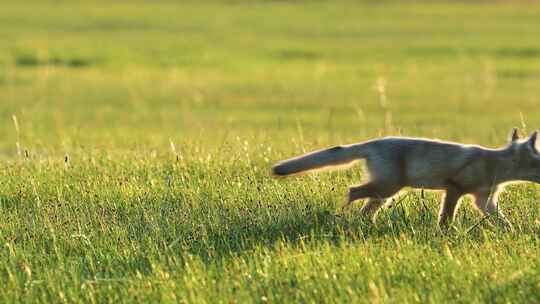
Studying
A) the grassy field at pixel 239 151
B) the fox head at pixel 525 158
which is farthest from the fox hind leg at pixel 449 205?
the fox head at pixel 525 158

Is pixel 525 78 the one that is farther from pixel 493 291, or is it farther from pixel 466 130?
pixel 493 291

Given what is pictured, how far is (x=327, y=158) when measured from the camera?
8.77 m

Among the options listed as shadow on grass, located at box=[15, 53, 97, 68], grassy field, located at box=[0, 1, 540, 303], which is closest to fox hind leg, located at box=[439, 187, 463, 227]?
grassy field, located at box=[0, 1, 540, 303]

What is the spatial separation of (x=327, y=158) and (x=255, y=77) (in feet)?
71.5

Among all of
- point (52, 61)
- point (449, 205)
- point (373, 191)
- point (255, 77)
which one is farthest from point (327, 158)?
point (52, 61)

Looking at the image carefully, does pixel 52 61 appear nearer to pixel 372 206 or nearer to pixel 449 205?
pixel 372 206

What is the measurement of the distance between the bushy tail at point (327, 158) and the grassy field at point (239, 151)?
0.31 m

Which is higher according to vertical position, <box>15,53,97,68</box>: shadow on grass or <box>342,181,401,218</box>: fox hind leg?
<box>342,181,401,218</box>: fox hind leg

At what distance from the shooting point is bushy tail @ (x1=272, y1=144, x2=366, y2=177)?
866 centimetres

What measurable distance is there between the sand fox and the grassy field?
175 mm

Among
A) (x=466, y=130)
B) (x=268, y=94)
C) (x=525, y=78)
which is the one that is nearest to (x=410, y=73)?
(x=525, y=78)

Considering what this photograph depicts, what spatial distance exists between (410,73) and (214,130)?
13180mm

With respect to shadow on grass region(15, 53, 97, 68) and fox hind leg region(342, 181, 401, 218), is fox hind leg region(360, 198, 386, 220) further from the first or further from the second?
shadow on grass region(15, 53, 97, 68)

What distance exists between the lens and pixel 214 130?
63.8ft
